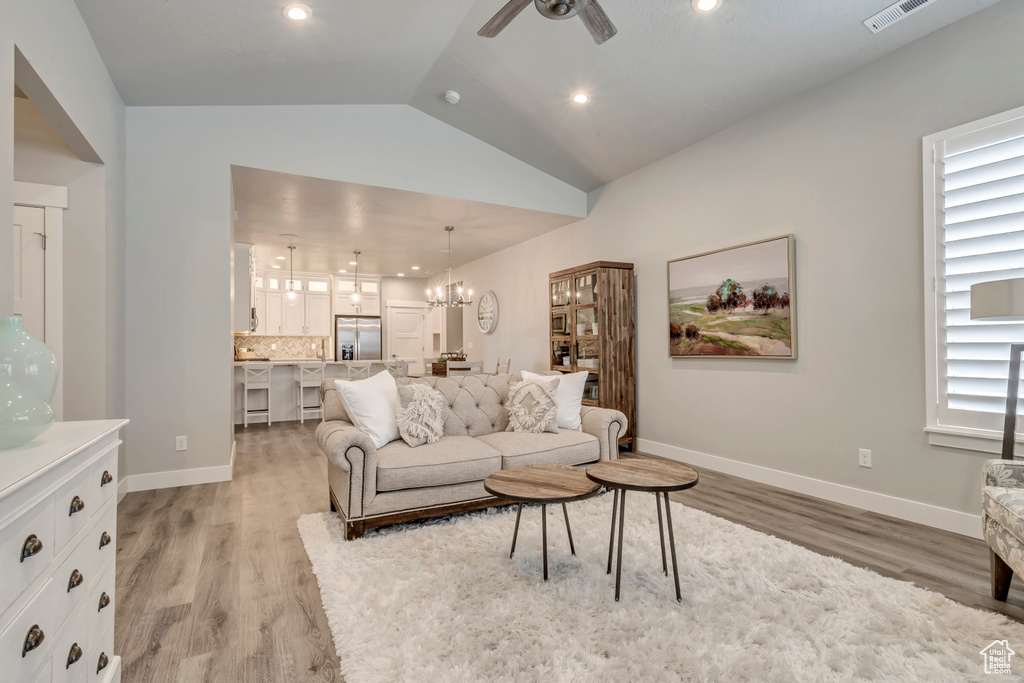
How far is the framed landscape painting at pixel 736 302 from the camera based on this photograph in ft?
12.2

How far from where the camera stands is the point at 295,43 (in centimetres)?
335

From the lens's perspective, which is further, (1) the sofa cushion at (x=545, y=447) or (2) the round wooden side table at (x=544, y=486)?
(1) the sofa cushion at (x=545, y=447)

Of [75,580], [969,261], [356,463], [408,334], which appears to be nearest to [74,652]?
[75,580]

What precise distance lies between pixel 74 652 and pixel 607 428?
290cm

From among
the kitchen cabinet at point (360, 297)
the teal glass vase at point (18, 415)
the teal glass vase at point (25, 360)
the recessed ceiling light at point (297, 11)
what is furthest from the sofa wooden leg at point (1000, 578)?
the kitchen cabinet at point (360, 297)

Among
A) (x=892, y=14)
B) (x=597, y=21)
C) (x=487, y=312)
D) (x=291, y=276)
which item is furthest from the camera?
(x=291, y=276)

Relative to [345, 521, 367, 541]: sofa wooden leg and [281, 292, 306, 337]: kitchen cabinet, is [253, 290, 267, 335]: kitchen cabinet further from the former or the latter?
[345, 521, 367, 541]: sofa wooden leg

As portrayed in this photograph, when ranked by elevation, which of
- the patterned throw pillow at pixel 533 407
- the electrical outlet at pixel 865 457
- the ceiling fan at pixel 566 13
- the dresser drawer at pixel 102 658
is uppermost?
the ceiling fan at pixel 566 13

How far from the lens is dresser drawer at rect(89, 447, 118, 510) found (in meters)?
1.40

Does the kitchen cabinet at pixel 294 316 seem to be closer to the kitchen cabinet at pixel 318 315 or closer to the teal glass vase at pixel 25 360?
the kitchen cabinet at pixel 318 315

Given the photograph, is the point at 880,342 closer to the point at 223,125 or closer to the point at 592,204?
the point at 592,204

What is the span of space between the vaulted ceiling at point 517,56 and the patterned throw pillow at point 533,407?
2.38 meters

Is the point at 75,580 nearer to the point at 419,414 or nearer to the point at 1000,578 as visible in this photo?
the point at 419,414

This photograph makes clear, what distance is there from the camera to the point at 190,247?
3992mm
